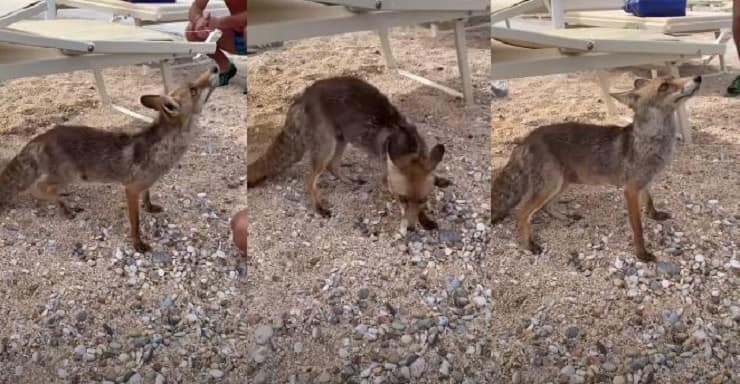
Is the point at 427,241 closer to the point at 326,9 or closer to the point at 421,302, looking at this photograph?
the point at 421,302

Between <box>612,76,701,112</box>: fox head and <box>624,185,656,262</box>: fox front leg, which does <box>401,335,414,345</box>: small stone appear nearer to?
<box>624,185,656,262</box>: fox front leg

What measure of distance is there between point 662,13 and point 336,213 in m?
1.03

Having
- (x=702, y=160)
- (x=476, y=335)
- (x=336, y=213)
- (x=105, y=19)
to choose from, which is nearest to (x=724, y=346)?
(x=702, y=160)

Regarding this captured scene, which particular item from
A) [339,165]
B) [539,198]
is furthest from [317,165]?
[539,198]

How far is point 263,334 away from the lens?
233cm

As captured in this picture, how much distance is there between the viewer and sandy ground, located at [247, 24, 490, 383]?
89.8 inches

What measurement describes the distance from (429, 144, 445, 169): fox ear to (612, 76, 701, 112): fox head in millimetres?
483

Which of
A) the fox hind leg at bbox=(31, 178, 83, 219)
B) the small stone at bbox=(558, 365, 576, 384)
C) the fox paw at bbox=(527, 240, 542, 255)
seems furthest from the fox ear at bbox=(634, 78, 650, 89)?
the fox hind leg at bbox=(31, 178, 83, 219)

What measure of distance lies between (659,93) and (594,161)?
0.24m

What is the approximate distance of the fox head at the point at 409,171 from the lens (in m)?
2.25

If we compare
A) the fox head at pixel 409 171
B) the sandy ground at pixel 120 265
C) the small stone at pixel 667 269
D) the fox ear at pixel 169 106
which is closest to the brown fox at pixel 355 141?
the fox head at pixel 409 171

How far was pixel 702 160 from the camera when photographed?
2.30 metres

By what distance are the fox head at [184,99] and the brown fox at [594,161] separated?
83 centimetres

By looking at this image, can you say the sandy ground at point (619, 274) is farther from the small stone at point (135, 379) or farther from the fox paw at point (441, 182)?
the small stone at point (135, 379)
